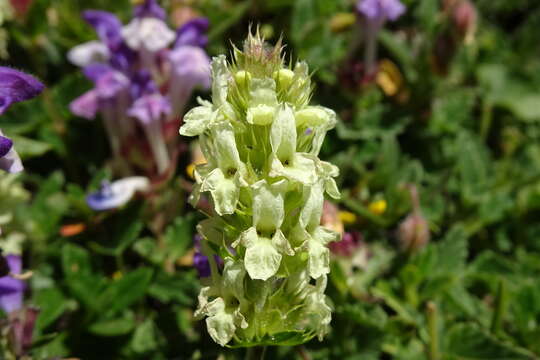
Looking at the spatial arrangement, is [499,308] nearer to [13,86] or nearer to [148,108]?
[148,108]

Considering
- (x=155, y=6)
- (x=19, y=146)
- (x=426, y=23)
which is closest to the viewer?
(x=19, y=146)

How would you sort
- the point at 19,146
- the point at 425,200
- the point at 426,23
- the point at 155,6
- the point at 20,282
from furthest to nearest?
the point at 426,23 → the point at 425,200 → the point at 155,6 → the point at 19,146 → the point at 20,282

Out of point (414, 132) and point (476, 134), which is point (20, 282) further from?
point (476, 134)

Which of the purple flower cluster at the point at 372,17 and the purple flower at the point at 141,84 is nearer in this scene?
the purple flower at the point at 141,84

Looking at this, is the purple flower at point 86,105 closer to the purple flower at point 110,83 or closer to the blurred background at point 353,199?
the purple flower at point 110,83

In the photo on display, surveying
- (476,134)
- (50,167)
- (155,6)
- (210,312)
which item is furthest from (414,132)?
(210,312)

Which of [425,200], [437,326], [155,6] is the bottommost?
[437,326]

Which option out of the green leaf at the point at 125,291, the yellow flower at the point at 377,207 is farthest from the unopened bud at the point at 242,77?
the yellow flower at the point at 377,207

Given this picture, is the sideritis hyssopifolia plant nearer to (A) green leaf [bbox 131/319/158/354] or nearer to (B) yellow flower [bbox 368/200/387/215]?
(A) green leaf [bbox 131/319/158/354]
